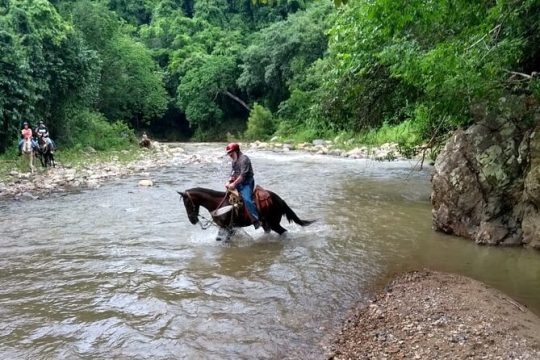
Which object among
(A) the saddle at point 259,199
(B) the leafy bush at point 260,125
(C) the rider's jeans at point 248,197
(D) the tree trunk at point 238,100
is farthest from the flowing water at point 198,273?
(D) the tree trunk at point 238,100

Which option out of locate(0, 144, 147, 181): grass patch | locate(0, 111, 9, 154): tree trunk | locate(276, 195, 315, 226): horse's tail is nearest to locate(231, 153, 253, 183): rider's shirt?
locate(276, 195, 315, 226): horse's tail

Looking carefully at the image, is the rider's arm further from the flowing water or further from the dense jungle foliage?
the dense jungle foliage

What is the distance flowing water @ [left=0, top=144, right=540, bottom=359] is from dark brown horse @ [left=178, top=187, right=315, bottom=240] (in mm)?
339

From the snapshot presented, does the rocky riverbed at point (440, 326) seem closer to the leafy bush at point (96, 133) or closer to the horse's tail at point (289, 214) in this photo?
the horse's tail at point (289, 214)

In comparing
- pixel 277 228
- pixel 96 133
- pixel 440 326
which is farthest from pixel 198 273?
pixel 96 133

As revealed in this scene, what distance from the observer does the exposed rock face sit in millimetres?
8328

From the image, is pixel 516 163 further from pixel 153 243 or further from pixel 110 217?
pixel 110 217

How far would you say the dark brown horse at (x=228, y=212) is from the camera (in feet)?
30.7

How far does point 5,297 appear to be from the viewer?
6477 mm

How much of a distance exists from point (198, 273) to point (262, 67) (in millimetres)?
40705

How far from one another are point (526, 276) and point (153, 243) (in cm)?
625

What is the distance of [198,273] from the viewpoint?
7520mm

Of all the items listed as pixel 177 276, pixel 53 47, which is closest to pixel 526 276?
pixel 177 276

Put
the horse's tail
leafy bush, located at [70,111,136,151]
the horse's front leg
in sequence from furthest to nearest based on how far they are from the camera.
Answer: leafy bush, located at [70,111,136,151], the horse's tail, the horse's front leg
